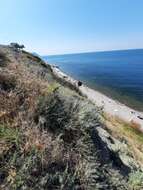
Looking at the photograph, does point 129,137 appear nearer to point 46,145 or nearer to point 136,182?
point 136,182

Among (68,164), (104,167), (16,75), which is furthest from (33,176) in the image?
(16,75)

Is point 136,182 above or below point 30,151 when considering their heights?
below

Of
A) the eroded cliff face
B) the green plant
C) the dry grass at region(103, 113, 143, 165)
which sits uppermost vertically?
the eroded cliff face

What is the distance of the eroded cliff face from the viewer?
4797 millimetres

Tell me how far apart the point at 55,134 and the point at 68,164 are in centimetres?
95

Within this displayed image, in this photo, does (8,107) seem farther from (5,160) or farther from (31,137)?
(5,160)

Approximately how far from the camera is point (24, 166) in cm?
465

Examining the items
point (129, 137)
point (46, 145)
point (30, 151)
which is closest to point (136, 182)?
point (46, 145)

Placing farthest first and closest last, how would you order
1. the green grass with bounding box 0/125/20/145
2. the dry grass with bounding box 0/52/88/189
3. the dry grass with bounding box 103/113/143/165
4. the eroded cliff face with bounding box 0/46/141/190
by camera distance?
the dry grass with bounding box 103/113/143/165 → the green grass with bounding box 0/125/20/145 → the eroded cliff face with bounding box 0/46/141/190 → the dry grass with bounding box 0/52/88/189

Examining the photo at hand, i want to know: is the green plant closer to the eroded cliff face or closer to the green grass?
the eroded cliff face

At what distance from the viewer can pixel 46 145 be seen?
17.2 ft

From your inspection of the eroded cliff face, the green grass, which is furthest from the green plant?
the green grass

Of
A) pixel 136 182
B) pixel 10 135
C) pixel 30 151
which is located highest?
pixel 10 135

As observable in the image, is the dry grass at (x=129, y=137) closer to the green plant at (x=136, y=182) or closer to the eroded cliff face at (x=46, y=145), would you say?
the eroded cliff face at (x=46, y=145)
